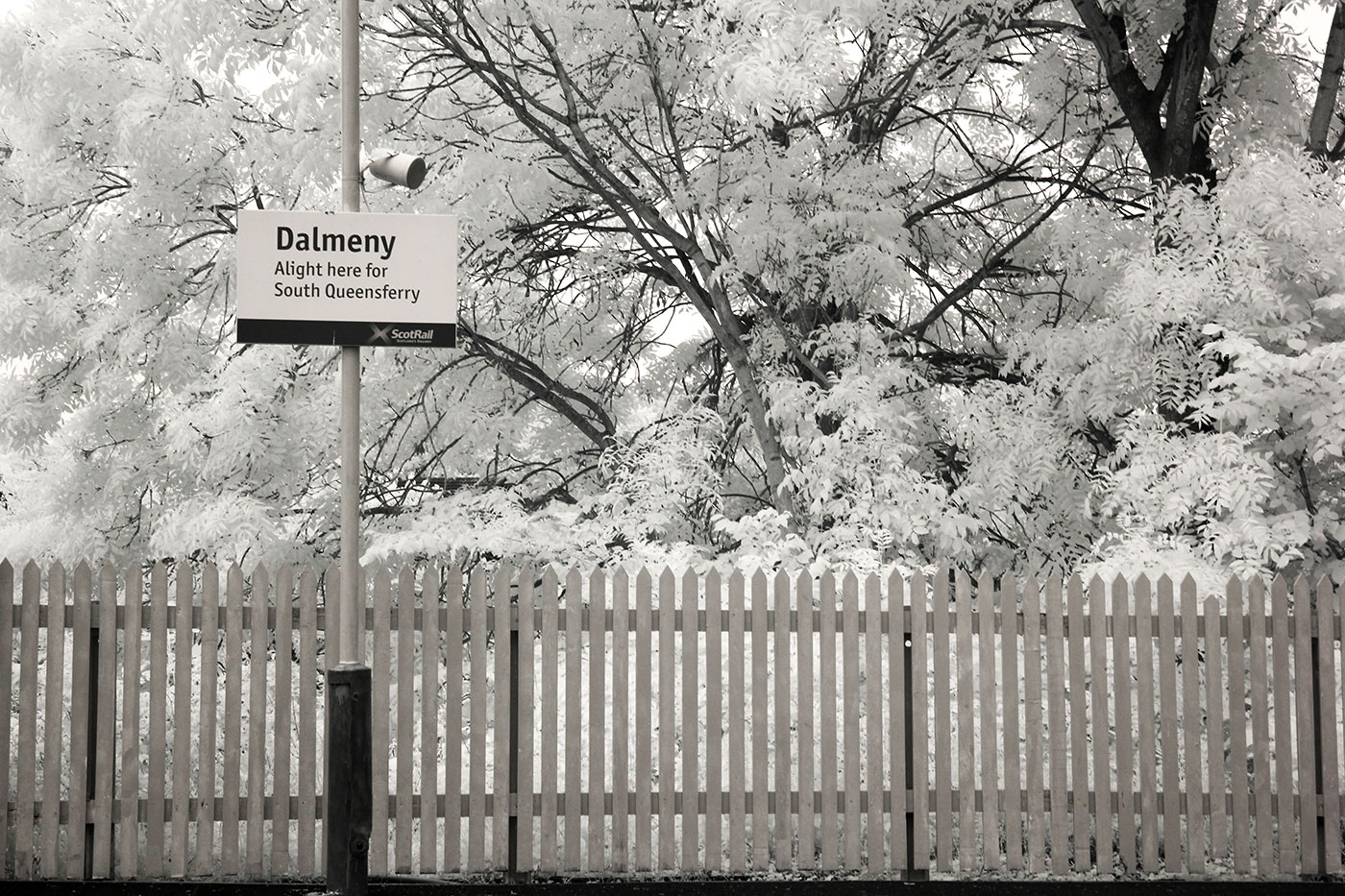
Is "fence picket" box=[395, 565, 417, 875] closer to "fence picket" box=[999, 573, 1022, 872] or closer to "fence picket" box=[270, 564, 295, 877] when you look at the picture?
"fence picket" box=[270, 564, 295, 877]

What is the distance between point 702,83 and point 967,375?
390 cm

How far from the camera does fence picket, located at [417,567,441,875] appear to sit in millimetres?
7547

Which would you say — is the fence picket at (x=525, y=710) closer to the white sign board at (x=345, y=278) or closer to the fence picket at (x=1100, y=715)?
the white sign board at (x=345, y=278)

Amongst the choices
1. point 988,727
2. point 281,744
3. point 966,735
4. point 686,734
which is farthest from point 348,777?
point 988,727

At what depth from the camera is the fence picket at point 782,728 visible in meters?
7.63

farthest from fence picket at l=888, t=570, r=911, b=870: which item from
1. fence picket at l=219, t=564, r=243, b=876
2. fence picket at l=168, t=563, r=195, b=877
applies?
fence picket at l=168, t=563, r=195, b=877

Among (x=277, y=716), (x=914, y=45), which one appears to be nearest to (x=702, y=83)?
(x=914, y=45)

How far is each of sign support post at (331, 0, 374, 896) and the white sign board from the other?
0.17 meters

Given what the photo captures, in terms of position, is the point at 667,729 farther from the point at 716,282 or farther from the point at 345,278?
the point at 716,282

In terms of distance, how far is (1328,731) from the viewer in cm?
788

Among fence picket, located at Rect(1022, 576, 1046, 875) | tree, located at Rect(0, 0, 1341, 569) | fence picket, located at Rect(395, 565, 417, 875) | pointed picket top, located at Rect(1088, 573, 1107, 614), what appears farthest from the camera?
tree, located at Rect(0, 0, 1341, 569)

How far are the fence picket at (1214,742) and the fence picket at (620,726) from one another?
134 inches

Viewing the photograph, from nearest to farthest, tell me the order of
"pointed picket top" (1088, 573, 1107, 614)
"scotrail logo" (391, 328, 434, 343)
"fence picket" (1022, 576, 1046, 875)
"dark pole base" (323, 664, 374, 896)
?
"dark pole base" (323, 664, 374, 896), "scotrail logo" (391, 328, 434, 343), "fence picket" (1022, 576, 1046, 875), "pointed picket top" (1088, 573, 1107, 614)

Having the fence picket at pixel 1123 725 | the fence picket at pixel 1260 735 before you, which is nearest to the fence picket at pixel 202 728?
the fence picket at pixel 1123 725
